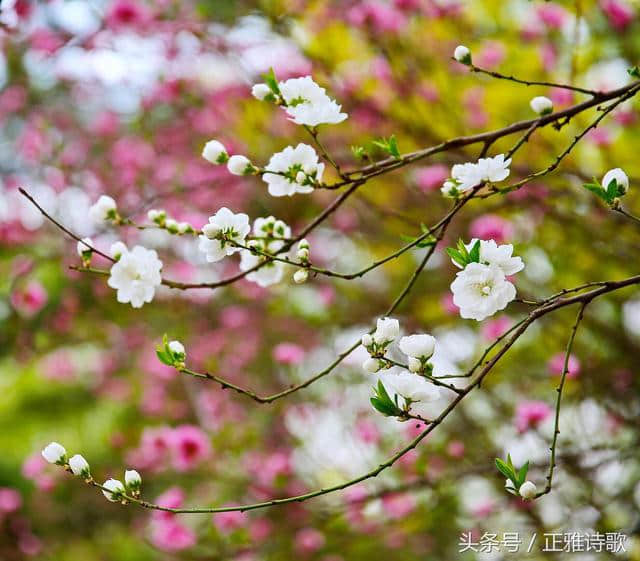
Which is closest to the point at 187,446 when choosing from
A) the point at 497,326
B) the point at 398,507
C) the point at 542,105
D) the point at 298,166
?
the point at 398,507

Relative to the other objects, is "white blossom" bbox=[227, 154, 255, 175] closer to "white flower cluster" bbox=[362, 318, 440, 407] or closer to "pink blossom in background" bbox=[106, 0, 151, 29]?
"white flower cluster" bbox=[362, 318, 440, 407]

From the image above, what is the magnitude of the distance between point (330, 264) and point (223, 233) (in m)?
2.44

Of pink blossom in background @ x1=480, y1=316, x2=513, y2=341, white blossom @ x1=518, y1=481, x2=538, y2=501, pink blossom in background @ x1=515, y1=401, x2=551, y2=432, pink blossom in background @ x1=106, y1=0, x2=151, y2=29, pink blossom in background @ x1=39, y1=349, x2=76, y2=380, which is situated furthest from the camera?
pink blossom in background @ x1=39, y1=349, x2=76, y2=380

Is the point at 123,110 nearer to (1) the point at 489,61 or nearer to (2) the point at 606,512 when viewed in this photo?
(1) the point at 489,61

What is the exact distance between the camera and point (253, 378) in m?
3.65

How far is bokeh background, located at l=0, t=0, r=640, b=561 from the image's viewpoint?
2145 millimetres

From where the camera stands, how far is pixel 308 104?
1.09 metres

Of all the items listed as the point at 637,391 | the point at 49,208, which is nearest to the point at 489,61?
the point at 637,391

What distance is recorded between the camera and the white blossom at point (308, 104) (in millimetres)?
1078

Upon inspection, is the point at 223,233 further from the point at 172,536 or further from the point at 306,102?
the point at 172,536

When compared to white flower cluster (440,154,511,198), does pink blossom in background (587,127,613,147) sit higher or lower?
lower

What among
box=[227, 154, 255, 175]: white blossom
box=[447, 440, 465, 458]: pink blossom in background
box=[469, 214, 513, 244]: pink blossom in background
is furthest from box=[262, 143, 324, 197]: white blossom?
box=[447, 440, 465, 458]: pink blossom in background

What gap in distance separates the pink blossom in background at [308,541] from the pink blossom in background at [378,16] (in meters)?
1.78

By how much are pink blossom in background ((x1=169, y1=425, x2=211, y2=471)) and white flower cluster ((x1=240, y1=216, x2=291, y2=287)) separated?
131cm
